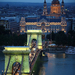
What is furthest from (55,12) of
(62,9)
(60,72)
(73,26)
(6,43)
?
(60,72)

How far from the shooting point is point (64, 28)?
1518 inches

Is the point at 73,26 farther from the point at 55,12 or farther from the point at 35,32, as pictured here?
the point at 35,32

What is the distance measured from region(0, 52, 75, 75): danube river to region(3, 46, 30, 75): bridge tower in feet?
5.99

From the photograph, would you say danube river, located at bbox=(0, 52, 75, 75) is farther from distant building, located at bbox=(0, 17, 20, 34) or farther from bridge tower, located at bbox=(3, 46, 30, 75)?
distant building, located at bbox=(0, 17, 20, 34)

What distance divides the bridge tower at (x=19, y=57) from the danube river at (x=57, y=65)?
1.83 metres

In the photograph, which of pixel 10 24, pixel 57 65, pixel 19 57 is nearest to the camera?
pixel 19 57

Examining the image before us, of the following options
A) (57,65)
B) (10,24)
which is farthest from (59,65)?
(10,24)

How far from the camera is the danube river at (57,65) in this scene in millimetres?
18594

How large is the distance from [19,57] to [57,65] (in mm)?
5087

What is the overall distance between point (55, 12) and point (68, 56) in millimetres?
25082

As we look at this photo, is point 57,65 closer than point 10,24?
Yes

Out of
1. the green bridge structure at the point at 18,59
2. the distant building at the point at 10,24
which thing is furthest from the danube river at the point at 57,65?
the distant building at the point at 10,24

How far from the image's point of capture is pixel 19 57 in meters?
16.0

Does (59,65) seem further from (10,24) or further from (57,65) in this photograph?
(10,24)
